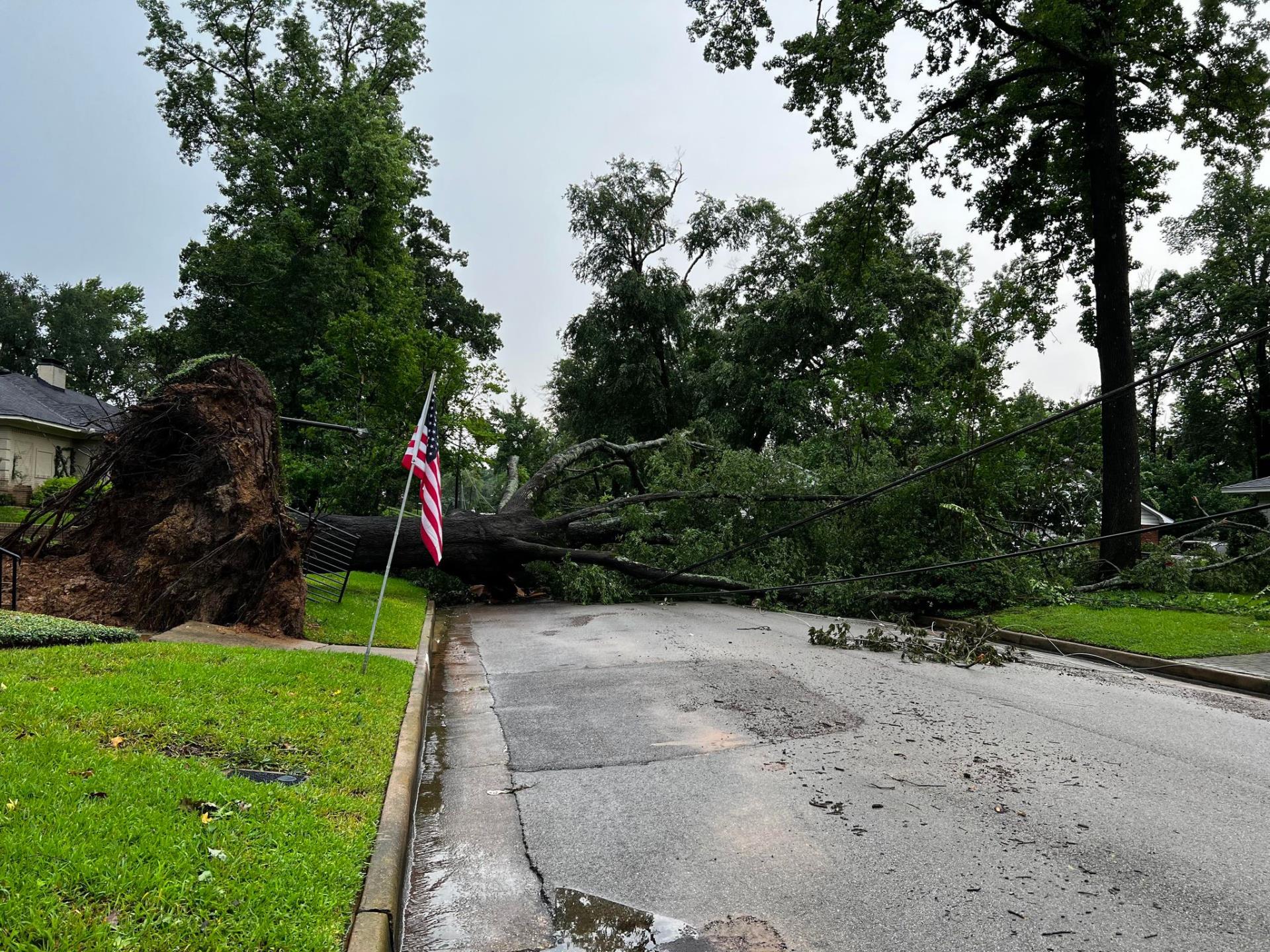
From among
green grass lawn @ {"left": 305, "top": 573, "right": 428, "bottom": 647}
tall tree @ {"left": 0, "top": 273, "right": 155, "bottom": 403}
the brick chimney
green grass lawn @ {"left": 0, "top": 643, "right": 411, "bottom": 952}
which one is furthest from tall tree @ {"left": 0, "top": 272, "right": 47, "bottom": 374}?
green grass lawn @ {"left": 0, "top": 643, "right": 411, "bottom": 952}

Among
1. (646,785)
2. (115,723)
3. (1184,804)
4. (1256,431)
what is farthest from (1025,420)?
(1256,431)

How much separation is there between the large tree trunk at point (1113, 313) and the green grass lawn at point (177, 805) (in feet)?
Answer: 47.5

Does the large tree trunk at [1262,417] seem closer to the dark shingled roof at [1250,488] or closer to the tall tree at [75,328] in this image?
the dark shingled roof at [1250,488]

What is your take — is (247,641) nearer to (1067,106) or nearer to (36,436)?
(1067,106)

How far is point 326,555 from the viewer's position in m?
13.2

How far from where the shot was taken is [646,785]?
4699 mm

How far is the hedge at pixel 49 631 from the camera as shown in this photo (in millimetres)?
6566

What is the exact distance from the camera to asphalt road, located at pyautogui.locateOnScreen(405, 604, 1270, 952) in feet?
10.1

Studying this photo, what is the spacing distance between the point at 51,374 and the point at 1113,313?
37603 millimetres

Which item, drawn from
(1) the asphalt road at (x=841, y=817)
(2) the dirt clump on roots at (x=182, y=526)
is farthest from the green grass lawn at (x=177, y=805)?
(2) the dirt clump on roots at (x=182, y=526)

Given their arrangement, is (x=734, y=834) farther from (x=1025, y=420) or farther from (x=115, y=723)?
(x=1025, y=420)

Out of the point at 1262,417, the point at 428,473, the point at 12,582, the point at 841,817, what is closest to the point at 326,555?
the point at 12,582

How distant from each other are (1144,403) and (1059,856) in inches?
2180

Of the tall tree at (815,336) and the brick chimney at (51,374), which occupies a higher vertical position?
the tall tree at (815,336)
